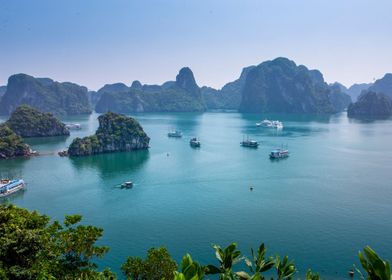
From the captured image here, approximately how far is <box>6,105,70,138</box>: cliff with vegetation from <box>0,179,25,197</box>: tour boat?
83.4m

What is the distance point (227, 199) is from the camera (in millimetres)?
65562

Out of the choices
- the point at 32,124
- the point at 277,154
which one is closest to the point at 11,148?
the point at 32,124

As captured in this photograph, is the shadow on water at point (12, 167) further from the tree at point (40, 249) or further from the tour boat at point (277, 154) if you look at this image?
the tour boat at point (277, 154)

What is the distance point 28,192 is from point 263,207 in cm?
4750

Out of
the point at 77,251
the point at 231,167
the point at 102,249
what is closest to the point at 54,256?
the point at 77,251

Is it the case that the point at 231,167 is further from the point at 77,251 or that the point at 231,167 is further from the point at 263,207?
the point at 77,251

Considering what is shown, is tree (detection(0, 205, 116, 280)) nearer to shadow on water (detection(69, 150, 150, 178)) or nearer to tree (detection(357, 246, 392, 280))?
tree (detection(357, 246, 392, 280))

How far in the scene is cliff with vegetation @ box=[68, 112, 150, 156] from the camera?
357 feet

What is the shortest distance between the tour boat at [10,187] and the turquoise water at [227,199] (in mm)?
1986

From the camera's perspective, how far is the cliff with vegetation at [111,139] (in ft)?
357

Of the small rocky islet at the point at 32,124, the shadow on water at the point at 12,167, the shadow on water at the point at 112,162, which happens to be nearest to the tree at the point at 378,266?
the shadow on water at the point at 112,162

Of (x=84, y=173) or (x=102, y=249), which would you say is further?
(x=84, y=173)

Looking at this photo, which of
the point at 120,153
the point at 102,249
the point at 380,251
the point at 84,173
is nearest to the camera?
the point at 102,249

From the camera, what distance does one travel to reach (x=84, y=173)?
288 ft
